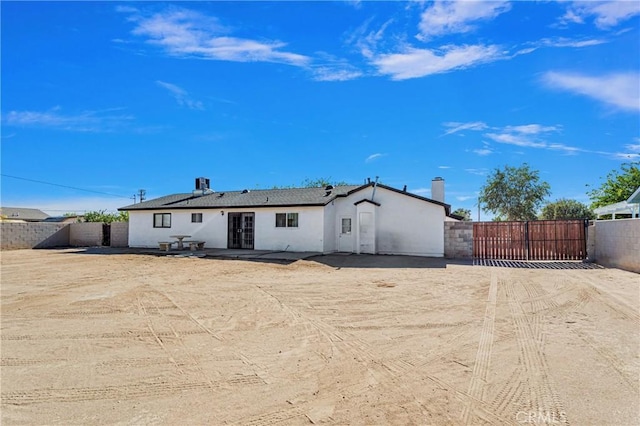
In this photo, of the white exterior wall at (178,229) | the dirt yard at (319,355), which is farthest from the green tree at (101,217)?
the dirt yard at (319,355)

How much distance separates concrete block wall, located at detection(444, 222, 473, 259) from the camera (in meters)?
16.6

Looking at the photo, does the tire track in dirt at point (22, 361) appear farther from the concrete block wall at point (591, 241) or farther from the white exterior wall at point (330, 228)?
the concrete block wall at point (591, 241)

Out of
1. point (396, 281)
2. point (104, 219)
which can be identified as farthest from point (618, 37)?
point (104, 219)

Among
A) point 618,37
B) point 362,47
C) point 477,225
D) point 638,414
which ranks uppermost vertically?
point 362,47

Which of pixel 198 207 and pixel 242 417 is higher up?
pixel 198 207

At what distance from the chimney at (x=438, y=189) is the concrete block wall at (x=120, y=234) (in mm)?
21097

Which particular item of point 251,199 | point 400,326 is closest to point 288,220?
point 251,199

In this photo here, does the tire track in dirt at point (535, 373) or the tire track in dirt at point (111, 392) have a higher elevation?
the tire track in dirt at point (111, 392)

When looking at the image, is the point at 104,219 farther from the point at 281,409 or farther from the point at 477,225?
the point at 281,409

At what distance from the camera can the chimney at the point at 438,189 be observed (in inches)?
764

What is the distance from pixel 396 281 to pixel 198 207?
585 inches

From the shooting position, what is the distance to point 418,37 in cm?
1110

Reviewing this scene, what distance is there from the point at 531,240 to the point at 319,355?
14798 mm

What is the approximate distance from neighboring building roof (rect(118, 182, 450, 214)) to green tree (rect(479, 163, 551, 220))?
68.9ft
